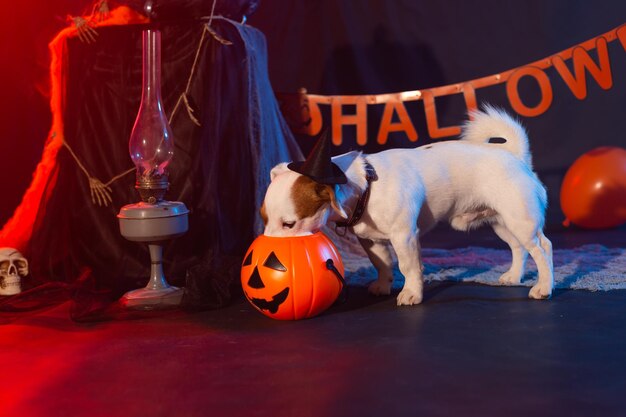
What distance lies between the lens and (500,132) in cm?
283

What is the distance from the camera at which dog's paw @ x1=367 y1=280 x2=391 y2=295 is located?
277 centimetres

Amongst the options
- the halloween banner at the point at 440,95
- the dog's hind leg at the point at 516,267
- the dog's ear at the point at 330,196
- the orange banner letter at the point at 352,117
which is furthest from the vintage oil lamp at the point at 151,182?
the orange banner letter at the point at 352,117

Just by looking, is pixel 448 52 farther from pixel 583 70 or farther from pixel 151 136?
pixel 151 136

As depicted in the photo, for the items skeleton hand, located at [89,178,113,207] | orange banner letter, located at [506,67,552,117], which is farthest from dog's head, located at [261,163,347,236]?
orange banner letter, located at [506,67,552,117]

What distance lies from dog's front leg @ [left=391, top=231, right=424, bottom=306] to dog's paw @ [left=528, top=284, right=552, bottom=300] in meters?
0.44

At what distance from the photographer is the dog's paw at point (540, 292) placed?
8.54ft

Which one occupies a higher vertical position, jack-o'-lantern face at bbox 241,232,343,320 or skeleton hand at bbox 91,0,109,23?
skeleton hand at bbox 91,0,109,23

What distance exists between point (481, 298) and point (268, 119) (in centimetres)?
135

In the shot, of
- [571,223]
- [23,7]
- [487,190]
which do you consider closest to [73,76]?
[23,7]

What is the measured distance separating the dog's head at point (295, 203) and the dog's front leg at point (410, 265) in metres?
0.30

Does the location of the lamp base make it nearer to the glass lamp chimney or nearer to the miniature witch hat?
the glass lamp chimney

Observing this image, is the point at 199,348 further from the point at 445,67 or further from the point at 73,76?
the point at 445,67

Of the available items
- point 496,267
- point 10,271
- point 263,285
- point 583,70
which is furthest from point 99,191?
point 583,70

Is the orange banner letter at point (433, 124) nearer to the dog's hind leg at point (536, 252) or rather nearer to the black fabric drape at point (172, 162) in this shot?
the black fabric drape at point (172, 162)
